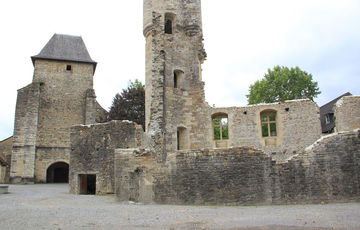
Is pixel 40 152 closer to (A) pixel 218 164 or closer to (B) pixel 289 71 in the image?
(A) pixel 218 164

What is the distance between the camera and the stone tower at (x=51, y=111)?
26047mm

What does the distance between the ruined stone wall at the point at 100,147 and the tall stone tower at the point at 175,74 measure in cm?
135

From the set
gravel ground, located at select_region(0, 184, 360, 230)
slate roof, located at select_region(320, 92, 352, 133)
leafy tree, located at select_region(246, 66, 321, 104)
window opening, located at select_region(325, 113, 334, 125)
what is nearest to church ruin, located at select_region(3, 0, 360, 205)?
gravel ground, located at select_region(0, 184, 360, 230)

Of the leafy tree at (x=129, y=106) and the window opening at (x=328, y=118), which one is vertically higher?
the leafy tree at (x=129, y=106)

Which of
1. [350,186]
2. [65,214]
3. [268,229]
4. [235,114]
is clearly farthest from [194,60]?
[268,229]

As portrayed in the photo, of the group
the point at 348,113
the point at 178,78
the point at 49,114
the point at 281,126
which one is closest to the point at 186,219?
the point at 281,126

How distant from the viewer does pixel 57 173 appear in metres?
28.8

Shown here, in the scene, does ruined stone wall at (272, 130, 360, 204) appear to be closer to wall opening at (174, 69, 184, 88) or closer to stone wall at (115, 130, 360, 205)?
stone wall at (115, 130, 360, 205)

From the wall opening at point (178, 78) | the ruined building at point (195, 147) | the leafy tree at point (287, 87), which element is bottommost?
the ruined building at point (195, 147)

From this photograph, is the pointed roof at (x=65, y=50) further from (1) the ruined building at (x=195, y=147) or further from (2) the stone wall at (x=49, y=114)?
(1) the ruined building at (x=195, y=147)

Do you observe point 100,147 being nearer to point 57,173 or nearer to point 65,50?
point 57,173

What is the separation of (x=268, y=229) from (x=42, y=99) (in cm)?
2695

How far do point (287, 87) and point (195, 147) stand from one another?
1871 centimetres

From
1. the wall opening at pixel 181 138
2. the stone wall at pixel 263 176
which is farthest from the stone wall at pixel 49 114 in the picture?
the stone wall at pixel 263 176
